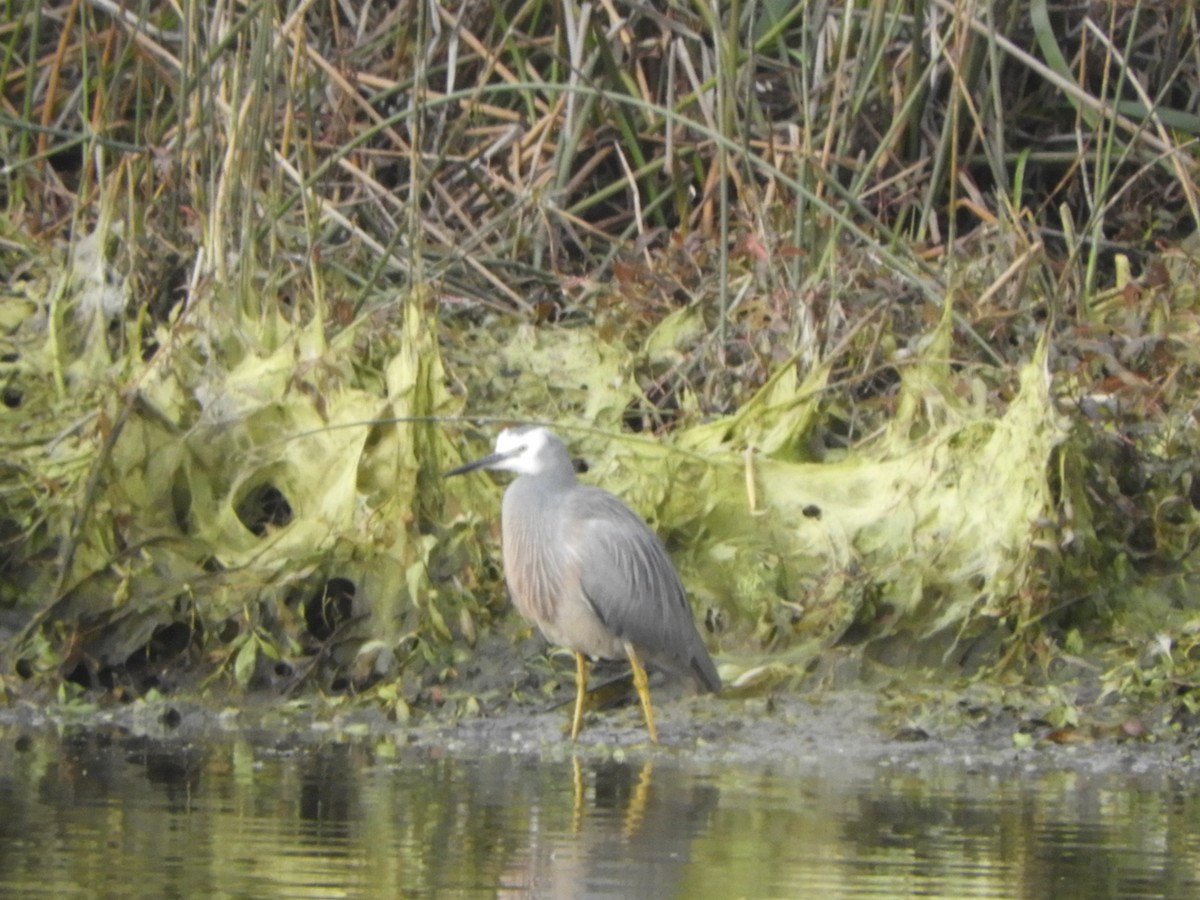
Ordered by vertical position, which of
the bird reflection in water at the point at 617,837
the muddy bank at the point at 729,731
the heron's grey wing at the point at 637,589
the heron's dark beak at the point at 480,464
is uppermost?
the heron's dark beak at the point at 480,464

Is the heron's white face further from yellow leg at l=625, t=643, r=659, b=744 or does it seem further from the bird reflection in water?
the bird reflection in water

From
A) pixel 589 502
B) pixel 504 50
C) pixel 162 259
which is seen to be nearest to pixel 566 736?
pixel 589 502

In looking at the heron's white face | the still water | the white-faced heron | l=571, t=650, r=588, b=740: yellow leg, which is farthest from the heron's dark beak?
the still water

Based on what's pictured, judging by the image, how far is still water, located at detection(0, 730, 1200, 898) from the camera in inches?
173

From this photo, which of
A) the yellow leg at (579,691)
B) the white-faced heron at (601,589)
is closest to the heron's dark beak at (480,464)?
the white-faced heron at (601,589)

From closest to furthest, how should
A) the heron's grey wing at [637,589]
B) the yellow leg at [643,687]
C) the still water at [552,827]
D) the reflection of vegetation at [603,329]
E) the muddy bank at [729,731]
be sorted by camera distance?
the still water at [552,827], the muddy bank at [729,731], the yellow leg at [643,687], the heron's grey wing at [637,589], the reflection of vegetation at [603,329]

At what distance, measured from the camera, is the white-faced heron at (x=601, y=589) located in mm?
6824

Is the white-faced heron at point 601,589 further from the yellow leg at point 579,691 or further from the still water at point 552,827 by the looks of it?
the still water at point 552,827

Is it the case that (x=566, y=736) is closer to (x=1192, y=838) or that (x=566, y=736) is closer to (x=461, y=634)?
(x=461, y=634)

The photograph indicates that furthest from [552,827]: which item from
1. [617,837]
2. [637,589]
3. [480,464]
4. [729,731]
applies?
[480,464]

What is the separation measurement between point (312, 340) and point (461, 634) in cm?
112

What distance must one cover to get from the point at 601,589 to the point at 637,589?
0.42 ft

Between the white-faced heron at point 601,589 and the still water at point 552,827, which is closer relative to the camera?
the still water at point 552,827

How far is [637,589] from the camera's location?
6.83 m
